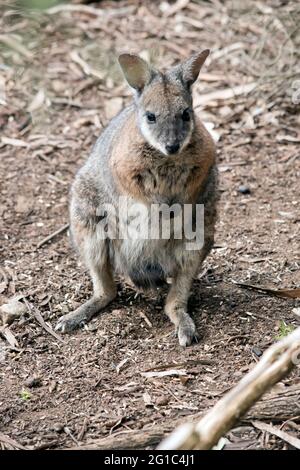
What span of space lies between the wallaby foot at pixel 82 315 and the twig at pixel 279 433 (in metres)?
1.81

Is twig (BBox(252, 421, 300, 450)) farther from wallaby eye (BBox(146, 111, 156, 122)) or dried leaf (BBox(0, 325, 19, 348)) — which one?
wallaby eye (BBox(146, 111, 156, 122))

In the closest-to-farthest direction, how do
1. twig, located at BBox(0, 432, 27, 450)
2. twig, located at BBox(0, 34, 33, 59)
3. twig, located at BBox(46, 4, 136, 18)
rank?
twig, located at BBox(0, 432, 27, 450) < twig, located at BBox(0, 34, 33, 59) < twig, located at BBox(46, 4, 136, 18)

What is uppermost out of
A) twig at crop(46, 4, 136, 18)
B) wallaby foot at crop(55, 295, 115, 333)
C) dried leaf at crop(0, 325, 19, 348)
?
twig at crop(46, 4, 136, 18)

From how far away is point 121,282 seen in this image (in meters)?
6.26

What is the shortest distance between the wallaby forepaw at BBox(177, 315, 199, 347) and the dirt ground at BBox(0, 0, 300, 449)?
0.05m

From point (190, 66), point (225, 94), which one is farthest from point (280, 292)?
point (225, 94)

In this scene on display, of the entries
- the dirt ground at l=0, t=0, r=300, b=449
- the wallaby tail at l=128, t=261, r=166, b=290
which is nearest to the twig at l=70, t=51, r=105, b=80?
the dirt ground at l=0, t=0, r=300, b=449

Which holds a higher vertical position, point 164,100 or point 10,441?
point 164,100

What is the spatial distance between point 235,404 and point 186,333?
79.8 inches

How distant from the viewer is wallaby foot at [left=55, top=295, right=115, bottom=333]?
5562mm

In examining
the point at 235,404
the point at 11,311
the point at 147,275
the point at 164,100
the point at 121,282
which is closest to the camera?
the point at 235,404

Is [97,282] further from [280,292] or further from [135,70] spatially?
[135,70]
